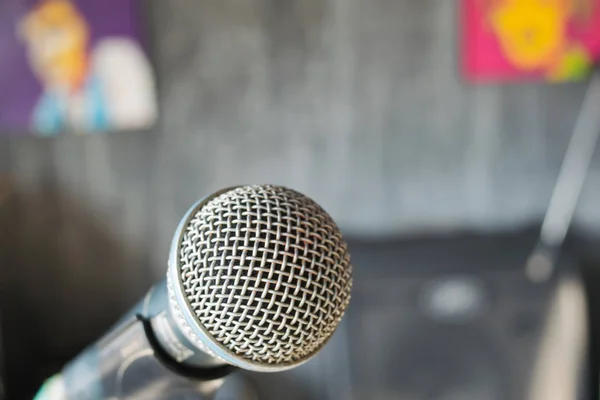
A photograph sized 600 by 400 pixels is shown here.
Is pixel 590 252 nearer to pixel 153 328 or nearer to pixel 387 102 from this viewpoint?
pixel 387 102

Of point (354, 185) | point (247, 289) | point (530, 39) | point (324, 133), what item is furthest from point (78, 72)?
point (247, 289)

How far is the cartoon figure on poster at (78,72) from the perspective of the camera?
1.87 meters

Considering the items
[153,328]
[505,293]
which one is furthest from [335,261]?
[505,293]

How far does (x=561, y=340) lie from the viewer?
1825mm

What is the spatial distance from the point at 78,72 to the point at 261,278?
5.04ft

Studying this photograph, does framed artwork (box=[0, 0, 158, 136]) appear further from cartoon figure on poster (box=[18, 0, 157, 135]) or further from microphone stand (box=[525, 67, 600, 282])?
microphone stand (box=[525, 67, 600, 282])

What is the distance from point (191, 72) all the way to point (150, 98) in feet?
0.49

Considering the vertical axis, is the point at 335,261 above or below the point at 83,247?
above

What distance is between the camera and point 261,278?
0.57m

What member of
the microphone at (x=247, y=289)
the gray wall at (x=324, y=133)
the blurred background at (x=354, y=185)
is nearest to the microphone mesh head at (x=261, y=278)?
the microphone at (x=247, y=289)

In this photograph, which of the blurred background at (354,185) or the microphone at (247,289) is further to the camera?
the blurred background at (354,185)

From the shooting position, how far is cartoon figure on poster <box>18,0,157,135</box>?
187 centimetres

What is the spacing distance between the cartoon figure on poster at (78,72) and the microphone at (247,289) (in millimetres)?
1394

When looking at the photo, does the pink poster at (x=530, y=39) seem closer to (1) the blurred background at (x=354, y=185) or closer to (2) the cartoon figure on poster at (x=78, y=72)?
(1) the blurred background at (x=354, y=185)
